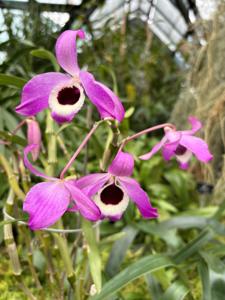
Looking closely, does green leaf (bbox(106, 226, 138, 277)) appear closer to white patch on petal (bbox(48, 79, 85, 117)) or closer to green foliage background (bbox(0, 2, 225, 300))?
green foliage background (bbox(0, 2, 225, 300))

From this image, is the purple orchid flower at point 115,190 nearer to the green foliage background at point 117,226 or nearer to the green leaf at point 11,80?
the green foliage background at point 117,226

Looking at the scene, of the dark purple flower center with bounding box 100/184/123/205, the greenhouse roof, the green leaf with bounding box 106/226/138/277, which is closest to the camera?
the dark purple flower center with bounding box 100/184/123/205

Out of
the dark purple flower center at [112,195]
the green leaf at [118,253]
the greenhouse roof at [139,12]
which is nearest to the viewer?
the dark purple flower center at [112,195]

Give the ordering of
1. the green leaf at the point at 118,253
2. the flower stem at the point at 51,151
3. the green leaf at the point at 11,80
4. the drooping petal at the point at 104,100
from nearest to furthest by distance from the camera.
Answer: the drooping petal at the point at 104,100
the green leaf at the point at 11,80
the flower stem at the point at 51,151
the green leaf at the point at 118,253

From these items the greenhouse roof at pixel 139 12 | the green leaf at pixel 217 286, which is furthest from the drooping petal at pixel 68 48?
A: the greenhouse roof at pixel 139 12

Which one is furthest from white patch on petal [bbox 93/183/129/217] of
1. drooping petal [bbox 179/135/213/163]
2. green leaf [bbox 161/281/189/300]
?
green leaf [bbox 161/281/189/300]

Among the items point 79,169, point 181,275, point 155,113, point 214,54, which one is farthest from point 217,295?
point 155,113

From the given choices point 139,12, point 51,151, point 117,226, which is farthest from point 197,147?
point 139,12
